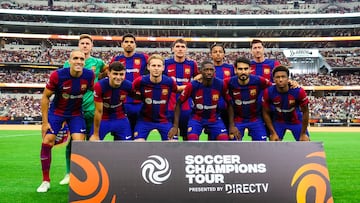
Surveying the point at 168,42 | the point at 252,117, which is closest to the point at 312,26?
the point at 168,42

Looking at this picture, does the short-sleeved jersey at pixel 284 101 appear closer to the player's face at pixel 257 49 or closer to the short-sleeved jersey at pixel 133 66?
the player's face at pixel 257 49

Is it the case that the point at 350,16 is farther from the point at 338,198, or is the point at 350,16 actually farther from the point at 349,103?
the point at 338,198

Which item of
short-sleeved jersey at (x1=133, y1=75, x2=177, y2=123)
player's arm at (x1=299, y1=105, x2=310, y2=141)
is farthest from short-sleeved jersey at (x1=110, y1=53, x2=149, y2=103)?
player's arm at (x1=299, y1=105, x2=310, y2=141)

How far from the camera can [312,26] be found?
167ft

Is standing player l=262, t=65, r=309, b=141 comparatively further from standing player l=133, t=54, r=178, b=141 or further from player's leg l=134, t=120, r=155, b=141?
player's leg l=134, t=120, r=155, b=141

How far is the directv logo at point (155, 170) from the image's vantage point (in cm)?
417

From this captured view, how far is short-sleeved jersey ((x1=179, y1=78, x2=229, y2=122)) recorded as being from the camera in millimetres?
6465

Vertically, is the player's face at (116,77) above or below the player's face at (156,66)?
below

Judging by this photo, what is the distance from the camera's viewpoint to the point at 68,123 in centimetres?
645

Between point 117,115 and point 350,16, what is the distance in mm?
52454

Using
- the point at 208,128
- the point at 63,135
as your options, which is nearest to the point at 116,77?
the point at 63,135

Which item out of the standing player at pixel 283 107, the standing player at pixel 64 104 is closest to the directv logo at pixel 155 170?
the standing player at pixel 64 104

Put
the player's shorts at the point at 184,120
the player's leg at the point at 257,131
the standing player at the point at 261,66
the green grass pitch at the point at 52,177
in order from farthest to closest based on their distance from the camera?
the standing player at the point at 261,66 → the player's shorts at the point at 184,120 → the player's leg at the point at 257,131 → the green grass pitch at the point at 52,177

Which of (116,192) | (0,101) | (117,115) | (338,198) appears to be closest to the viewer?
(116,192)
